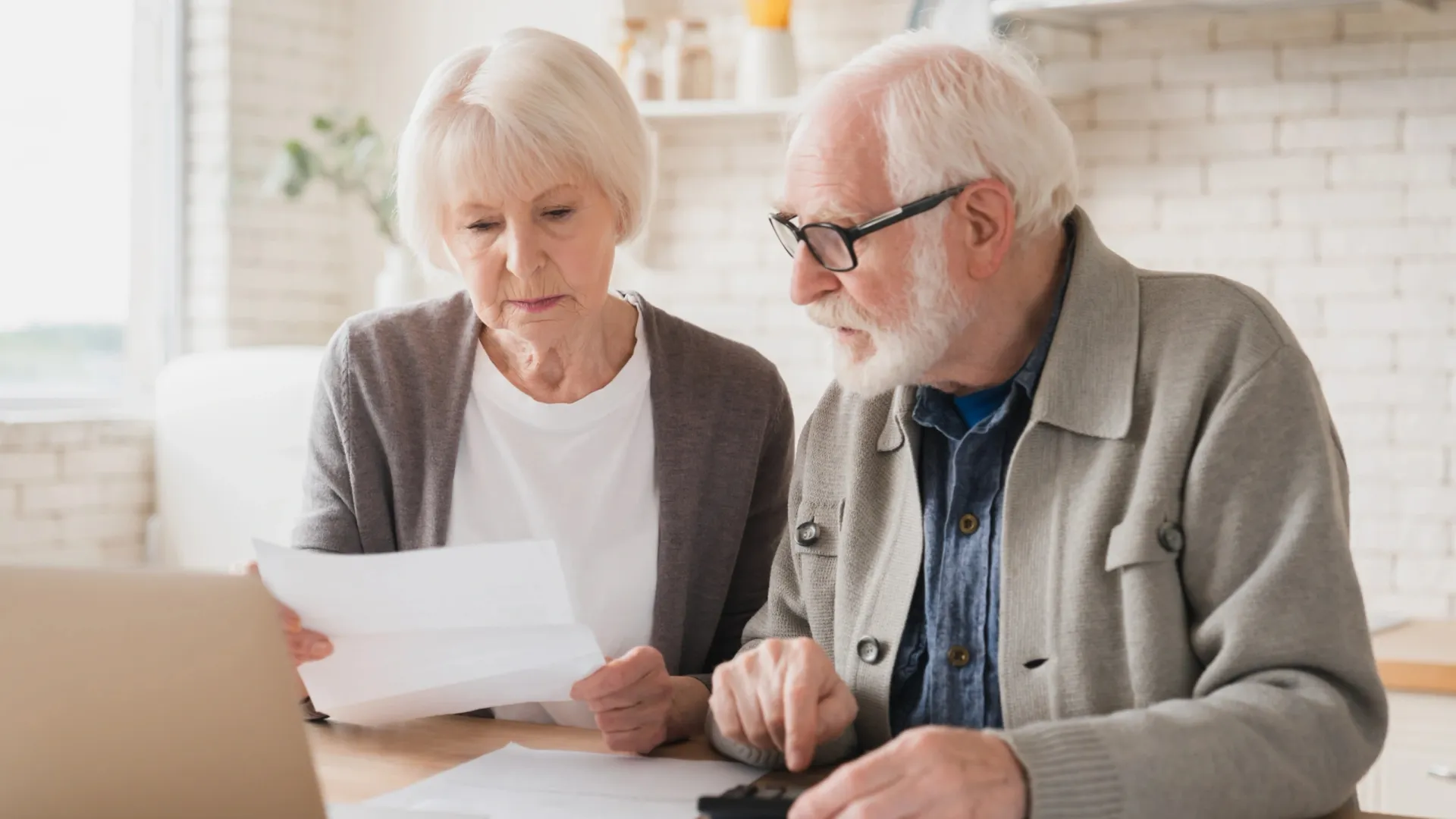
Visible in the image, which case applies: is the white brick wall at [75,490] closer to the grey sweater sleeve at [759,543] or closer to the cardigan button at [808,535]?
the grey sweater sleeve at [759,543]

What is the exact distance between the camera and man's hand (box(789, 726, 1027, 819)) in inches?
42.5

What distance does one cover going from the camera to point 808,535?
1.66 m

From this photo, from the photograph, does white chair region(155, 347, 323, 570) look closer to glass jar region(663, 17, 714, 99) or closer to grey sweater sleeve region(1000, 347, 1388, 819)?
glass jar region(663, 17, 714, 99)

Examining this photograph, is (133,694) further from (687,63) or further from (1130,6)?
(687,63)

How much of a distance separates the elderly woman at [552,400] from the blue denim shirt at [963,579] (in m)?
0.42

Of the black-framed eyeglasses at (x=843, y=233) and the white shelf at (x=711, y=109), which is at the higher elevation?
the white shelf at (x=711, y=109)

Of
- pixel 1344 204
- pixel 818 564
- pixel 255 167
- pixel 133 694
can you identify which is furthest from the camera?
pixel 255 167

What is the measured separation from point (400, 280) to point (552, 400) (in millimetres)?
2272

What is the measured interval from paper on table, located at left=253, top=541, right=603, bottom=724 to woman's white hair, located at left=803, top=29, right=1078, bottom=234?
54 cm

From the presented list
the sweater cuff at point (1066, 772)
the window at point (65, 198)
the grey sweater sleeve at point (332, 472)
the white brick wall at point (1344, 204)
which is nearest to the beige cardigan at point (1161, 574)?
the sweater cuff at point (1066, 772)

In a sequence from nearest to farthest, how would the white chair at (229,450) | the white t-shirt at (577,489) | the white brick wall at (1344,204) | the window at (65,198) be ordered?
the white t-shirt at (577,489) < the white brick wall at (1344,204) < the white chair at (229,450) < the window at (65,198)

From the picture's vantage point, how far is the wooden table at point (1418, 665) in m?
2.67

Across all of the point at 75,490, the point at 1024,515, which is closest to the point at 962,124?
the point at 1024,515

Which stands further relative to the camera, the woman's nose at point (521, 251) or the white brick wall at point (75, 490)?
the white brick wall at point (75, 490)
